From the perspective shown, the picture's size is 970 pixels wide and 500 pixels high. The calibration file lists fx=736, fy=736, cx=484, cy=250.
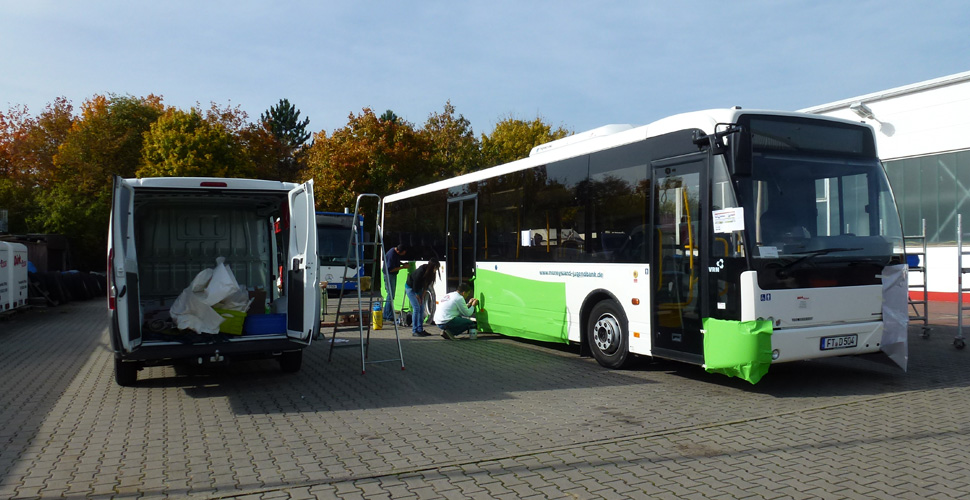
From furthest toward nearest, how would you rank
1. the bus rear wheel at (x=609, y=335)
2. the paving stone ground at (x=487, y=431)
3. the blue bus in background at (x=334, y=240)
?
the blue bus in background at (x=334, y=240)
the bus rear wheel at (x=609, y=335)
the paving stone ground at (x=487, y=431)

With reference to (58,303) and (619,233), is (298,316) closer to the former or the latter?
(619,233)

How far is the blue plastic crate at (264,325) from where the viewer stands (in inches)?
336

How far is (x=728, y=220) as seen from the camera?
292 inches

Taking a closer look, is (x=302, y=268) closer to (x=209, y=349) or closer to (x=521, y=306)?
(x=209, y=349)

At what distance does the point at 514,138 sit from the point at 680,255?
37.1 m

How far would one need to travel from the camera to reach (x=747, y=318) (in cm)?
737

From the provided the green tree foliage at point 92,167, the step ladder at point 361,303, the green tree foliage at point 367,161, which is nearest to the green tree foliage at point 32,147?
the green tree foliage at point 92,167

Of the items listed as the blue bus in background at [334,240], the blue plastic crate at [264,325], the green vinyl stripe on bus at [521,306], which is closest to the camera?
the blue plastic crate at [264,325]

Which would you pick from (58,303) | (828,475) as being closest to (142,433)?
(828,475)

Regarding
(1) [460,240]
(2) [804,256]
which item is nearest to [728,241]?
(2) [804,256]

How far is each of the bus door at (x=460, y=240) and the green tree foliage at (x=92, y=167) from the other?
101 ft

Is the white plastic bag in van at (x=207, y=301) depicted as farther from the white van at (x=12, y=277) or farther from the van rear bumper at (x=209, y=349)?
the white van at (x=12, y=277)

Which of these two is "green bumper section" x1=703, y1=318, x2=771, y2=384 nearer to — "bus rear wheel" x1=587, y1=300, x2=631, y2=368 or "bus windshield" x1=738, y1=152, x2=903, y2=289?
"bus windshield" x1=738, y1=152, x2=903, y2=289

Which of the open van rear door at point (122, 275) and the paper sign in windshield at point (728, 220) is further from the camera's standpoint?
the open van rear door at point (122, 275)
